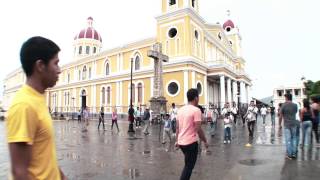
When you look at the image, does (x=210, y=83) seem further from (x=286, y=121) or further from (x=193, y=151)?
(x=193, y=151)

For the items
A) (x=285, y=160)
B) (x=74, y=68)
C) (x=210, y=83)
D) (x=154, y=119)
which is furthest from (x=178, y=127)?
(x=74, y=68)

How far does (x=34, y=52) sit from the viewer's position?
1912mm

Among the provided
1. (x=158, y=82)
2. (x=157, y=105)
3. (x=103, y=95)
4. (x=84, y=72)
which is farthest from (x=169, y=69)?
(x=84, y=72)

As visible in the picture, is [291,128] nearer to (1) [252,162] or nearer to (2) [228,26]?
(1) [252,162]

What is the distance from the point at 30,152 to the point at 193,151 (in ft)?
11.0

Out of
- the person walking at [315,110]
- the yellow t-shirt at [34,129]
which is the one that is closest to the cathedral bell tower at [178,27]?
the person walking at [315,110]

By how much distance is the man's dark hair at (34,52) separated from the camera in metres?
1.91

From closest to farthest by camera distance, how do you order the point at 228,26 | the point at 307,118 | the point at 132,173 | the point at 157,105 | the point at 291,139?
the point at 132,173
the point at 291,139
the point at 307,118
the point at 157,105
the point at 228,26

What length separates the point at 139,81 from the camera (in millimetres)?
39781

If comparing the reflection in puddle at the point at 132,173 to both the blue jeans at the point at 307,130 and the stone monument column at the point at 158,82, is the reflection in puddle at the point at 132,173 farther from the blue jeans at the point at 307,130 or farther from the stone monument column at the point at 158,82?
the stone monument column at the point at 158,82

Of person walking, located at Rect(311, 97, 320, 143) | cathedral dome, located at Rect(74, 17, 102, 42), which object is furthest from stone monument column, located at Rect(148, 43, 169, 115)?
cathedral dome, located at Rect(74, 17, 102, 42)

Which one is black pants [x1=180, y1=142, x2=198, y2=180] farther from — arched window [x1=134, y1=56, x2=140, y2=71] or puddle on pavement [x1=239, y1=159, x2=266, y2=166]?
arched window [x1=134, y1=56, x2=140, y2=71]

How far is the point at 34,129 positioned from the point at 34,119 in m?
0.06

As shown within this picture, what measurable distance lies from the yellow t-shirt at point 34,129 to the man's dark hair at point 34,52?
6.0 inches
